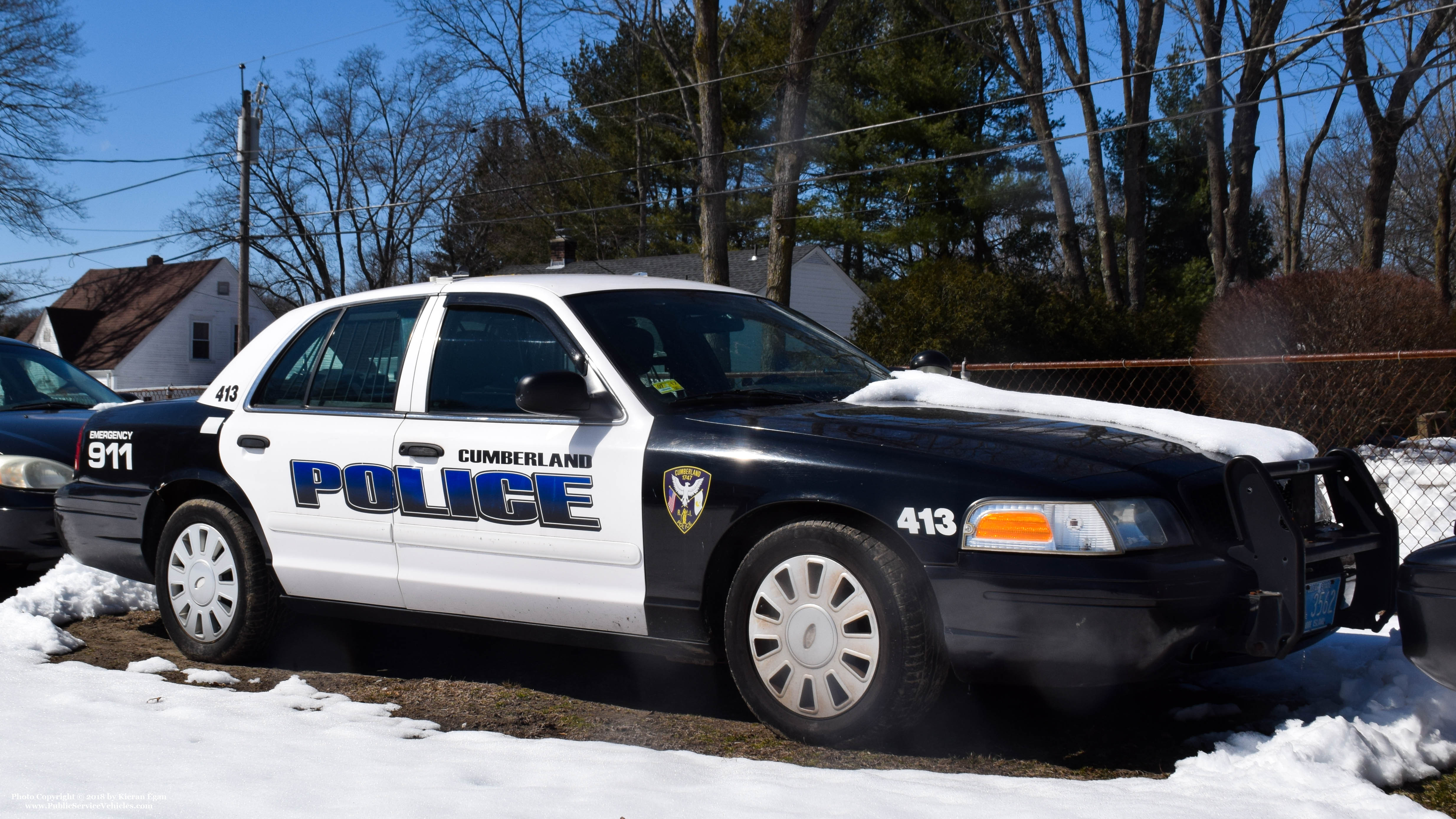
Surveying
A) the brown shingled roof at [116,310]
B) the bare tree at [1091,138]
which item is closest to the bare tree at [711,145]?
the bare tree at [1091,138]

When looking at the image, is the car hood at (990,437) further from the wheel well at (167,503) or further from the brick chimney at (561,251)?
the brick chimney at (561,251)

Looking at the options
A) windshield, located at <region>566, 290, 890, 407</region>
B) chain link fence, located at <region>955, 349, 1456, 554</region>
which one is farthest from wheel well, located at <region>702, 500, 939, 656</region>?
chain link fence, located at <region>955, 349, 1456, 554</region>

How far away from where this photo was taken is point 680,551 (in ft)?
13.0

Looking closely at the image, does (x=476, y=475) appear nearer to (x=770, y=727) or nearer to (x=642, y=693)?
(x=642, y=693)

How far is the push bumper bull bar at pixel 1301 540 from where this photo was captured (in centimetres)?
345

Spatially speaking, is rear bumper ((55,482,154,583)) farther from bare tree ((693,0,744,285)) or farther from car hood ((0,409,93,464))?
bare tree ((693,0,744,285))

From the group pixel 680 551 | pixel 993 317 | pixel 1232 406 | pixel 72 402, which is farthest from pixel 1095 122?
pixel 680 551

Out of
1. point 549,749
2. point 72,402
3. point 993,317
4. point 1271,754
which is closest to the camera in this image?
point 1271,754

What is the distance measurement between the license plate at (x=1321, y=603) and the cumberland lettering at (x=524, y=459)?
229cm

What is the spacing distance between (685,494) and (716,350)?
0.87 metres

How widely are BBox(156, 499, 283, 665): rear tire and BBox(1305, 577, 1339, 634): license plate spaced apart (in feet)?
12.6

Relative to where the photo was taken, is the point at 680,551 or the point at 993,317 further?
the point at 993,317

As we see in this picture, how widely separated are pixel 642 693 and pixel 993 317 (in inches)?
682

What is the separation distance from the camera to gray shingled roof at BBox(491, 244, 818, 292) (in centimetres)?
3562
